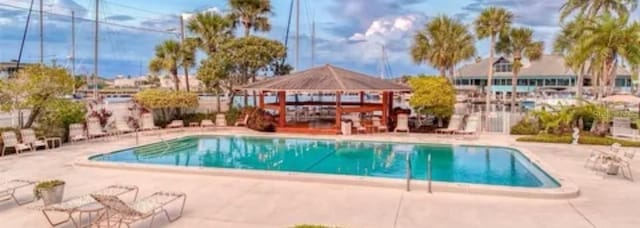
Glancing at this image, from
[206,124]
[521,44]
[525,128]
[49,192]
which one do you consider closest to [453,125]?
[525,128]

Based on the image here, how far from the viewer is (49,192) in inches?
304

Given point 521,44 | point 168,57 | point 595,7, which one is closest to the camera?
point 168,57

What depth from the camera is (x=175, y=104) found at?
2142cm

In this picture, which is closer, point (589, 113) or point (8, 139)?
point (8, 139)

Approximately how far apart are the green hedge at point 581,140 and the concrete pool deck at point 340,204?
513cm

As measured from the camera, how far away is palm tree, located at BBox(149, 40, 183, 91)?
77.8 feet

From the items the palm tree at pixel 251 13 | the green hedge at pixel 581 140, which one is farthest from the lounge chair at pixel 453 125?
the palm tree at pixel 251 13

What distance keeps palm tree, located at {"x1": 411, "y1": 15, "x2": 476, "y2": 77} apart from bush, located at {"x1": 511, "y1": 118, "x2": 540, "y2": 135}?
1075 centimetres

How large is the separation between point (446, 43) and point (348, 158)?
56.1ft

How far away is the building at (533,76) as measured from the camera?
4928 cm

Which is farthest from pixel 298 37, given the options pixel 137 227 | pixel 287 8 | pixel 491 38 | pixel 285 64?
pixel 137 227

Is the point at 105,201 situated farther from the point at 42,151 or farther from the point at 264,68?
the point at 264,68

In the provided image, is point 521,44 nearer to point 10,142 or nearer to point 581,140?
point 581,140

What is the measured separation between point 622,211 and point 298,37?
26.0 meters
